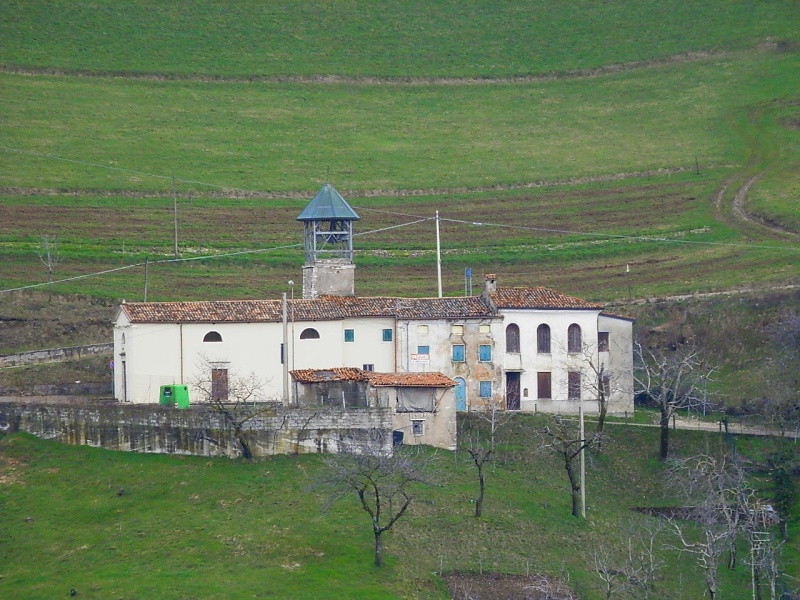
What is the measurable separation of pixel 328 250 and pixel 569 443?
74.2ft

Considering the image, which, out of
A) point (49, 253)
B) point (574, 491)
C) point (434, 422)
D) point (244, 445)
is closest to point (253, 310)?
point (244, 445)

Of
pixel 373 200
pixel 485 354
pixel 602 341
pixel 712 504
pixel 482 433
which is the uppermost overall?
pixel 373 200

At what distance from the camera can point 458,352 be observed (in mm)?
82500

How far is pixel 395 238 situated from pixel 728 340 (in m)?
35.8

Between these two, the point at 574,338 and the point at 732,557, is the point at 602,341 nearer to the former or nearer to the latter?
the point at 574,338

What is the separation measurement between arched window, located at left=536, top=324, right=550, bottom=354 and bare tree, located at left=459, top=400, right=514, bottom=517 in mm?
4005

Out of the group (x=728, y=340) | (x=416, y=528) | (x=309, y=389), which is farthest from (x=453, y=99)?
(x=416, y=528)

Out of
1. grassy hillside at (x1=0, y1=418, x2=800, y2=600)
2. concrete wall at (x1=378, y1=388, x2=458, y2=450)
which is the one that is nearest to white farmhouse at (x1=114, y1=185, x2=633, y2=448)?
concrete wall at (x1=378, y1=388, x2=458, y2=450)

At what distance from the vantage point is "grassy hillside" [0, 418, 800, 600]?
6081 centimetres

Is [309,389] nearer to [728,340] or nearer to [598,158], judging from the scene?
[728,340]

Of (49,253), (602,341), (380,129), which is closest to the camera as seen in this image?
(602,341)

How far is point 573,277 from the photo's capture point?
112 m

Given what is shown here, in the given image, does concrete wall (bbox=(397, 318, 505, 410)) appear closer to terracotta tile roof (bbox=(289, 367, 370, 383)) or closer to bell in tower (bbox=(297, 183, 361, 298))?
terracotta tile roof (bbox=(289, 367, 370, 383))

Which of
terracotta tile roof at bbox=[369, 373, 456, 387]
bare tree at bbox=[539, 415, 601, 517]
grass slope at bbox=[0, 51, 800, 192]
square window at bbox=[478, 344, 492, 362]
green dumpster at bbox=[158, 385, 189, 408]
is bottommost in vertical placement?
bare tree at bbox=[539, 415, 601, 517]
